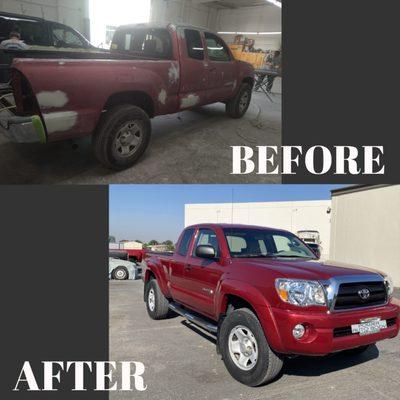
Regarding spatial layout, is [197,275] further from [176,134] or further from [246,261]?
[176,134]

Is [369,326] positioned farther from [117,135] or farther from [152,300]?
[117,135]

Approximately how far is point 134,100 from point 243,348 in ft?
12.5

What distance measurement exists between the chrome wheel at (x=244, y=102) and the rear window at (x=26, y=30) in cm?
442

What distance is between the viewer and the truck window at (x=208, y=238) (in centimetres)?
469

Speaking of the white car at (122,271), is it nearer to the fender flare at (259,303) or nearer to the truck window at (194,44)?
the truck window at (194,44)

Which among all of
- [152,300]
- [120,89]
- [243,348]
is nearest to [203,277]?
[243,348]

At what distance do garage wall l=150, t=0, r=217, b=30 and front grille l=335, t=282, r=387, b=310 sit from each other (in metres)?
8.63

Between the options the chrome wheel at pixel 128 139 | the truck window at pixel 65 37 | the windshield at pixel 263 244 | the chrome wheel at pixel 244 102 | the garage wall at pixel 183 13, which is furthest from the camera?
the garage wall at pixel 183 13

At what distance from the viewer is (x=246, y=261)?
407 cm

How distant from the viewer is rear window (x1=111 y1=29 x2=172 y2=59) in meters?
6.59

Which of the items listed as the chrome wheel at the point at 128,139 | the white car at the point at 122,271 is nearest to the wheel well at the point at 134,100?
the chrome wheel at the point at 128,139

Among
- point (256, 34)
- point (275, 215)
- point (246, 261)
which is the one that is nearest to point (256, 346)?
point (246, 261)

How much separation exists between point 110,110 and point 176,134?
236cm

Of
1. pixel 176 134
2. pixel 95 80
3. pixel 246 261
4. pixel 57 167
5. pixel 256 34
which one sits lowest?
pixel 246 261
